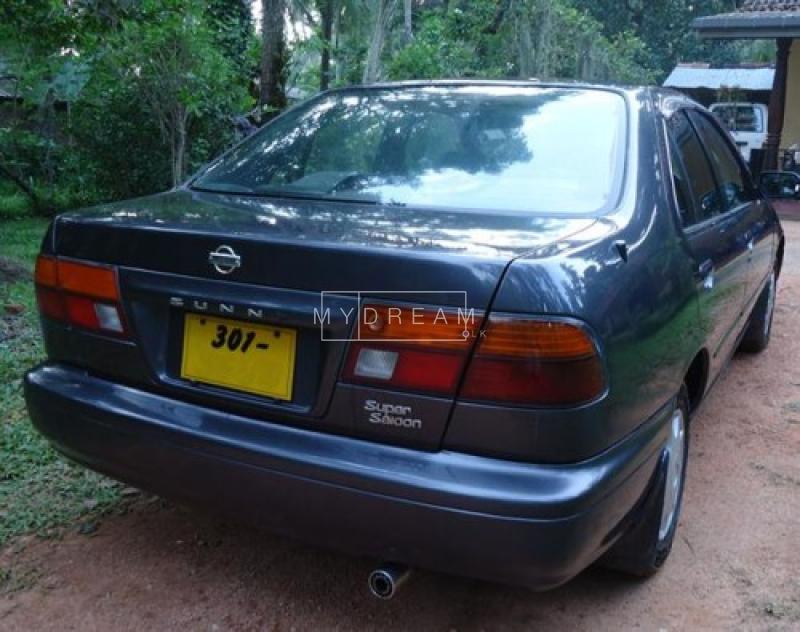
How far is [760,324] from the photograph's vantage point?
4996mm

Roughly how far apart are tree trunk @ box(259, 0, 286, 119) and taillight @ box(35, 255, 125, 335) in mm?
9480

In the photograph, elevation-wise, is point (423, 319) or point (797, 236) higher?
point (423, 319)

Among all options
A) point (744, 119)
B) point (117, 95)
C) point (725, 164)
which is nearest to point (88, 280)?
point (725, 164)

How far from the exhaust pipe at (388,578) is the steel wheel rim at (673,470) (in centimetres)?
93

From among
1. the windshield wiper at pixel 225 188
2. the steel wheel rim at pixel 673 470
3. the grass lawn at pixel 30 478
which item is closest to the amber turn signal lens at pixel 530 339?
the steel wheel rim at pixel 673 470

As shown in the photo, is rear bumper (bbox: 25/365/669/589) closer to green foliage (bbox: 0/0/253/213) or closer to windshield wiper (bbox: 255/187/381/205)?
windshield wiper (bbox: 255/187/381/205)

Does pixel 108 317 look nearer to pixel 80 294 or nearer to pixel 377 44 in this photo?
pixel 80 294

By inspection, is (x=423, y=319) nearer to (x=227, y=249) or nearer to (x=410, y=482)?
(x=410, y=482)

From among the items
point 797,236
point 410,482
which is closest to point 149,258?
point 410,482

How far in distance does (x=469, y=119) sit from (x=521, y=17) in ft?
39.0

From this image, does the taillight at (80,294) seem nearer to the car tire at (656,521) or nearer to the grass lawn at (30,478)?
the grass lawn at (30,478)

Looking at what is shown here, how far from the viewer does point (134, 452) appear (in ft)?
7.41

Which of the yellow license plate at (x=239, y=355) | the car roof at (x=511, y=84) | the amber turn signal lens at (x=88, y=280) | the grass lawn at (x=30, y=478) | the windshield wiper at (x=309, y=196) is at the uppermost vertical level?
the car roof at (x=511, y=84)

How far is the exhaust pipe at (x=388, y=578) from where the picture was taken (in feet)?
6.57
